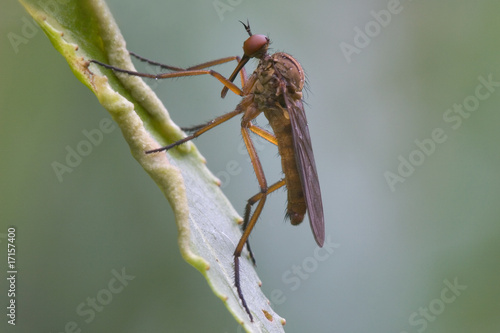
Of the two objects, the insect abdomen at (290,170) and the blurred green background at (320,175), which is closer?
the blurred green background at (320,175)

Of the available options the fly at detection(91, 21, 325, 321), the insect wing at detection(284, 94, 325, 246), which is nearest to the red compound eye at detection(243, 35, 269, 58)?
the fly at detection(91, 21, 325, 321)

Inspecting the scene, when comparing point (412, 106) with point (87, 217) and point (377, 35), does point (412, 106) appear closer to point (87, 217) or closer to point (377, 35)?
point (377, 35)

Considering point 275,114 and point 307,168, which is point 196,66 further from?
point 307,168

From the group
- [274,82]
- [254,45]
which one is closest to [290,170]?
[274,82]

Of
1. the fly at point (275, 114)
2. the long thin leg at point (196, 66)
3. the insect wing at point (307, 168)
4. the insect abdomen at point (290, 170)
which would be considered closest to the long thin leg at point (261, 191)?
the fly at point (275, 114)

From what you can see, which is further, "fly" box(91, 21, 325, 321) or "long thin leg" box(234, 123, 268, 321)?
"fly" box(91, 21, 325, 321)

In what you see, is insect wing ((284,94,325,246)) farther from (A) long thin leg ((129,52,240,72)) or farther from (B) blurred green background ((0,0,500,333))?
(B) blurred green background ((0,0,500,333))

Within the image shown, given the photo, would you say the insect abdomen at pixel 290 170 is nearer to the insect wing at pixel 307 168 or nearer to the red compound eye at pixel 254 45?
the insect wing at pixel 307 168
